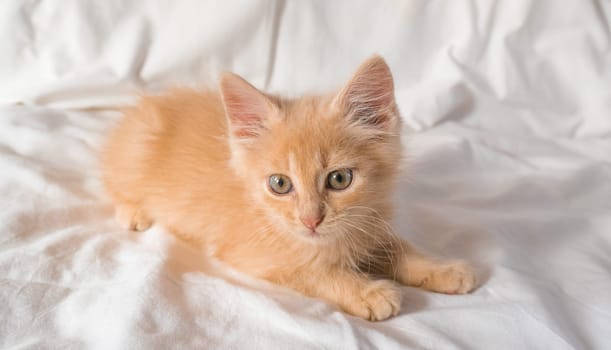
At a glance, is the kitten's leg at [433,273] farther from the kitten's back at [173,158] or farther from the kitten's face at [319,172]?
the kitten's back at [173,158]

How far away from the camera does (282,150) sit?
4.48 feet

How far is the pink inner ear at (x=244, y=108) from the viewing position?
1.39 m

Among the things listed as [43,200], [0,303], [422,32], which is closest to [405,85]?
[422,32]

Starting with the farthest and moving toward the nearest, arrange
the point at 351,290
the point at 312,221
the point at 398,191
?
the point at 398,191 < the point at 351,290 < the point at 312,221

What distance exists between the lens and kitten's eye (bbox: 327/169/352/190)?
1.32 m

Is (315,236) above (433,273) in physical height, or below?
above

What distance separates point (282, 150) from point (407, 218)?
65 cm

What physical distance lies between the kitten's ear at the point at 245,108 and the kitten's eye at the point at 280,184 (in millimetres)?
154

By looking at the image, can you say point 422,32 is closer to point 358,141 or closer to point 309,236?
point 358,141

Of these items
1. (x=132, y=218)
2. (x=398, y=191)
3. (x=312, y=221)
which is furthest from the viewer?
(x=398, y=191)

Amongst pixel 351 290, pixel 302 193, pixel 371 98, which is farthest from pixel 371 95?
pixel 351 290

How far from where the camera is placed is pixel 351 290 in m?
1.39

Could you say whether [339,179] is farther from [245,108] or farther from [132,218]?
[132,218]

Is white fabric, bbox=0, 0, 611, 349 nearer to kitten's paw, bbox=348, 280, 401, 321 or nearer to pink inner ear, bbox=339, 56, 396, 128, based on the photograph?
kitten's paw, bbox=348, 280, 401, 321
